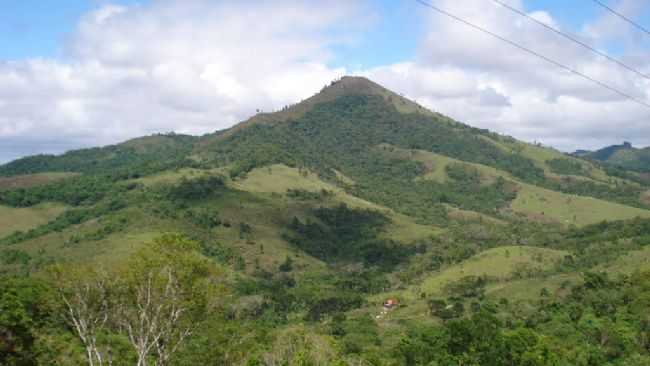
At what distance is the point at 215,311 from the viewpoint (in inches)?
1446

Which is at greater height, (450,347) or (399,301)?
(450,347)

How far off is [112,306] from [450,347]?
53335 mm

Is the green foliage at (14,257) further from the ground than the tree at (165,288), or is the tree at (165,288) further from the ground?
the tree at (165,288)

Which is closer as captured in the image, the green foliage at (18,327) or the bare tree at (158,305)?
the bare tree at (158,305)

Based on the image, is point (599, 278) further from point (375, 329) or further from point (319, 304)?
point (319, 304)

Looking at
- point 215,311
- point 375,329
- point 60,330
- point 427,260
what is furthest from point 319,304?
point 215,311

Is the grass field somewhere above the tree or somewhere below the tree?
below

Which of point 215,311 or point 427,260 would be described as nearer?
point 215,311

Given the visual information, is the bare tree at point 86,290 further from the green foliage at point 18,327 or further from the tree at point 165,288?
the green foliage at point 18,327

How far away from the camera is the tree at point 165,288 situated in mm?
32406

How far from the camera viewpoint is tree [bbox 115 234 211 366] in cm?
3241

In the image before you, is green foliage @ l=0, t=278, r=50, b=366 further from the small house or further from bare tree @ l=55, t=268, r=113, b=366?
the small house

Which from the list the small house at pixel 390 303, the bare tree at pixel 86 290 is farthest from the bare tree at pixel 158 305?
the small house at pixel 390 303

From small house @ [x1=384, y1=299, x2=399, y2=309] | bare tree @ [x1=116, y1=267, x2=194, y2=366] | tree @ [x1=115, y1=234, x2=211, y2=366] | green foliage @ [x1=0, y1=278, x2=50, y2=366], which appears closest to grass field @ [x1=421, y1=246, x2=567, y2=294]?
small house @ [x1=384, y1=299, x2=399, y2=309]
